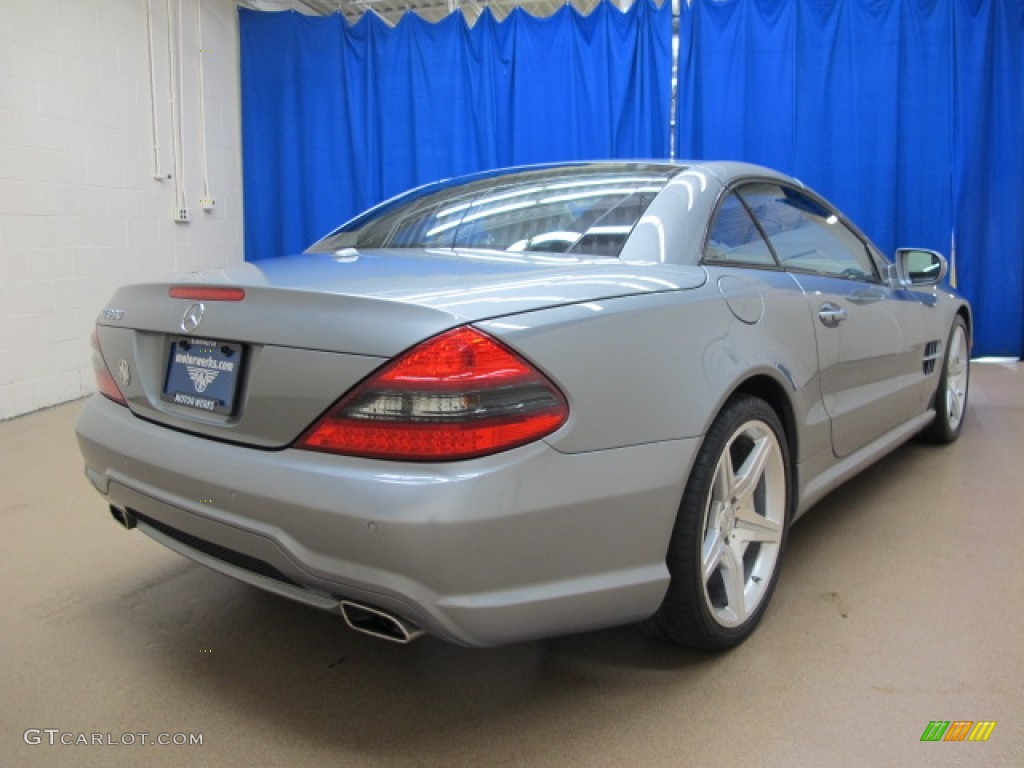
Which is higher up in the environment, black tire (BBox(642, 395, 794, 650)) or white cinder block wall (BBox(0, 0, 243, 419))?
white cinder block wall (BBox(0, 0, 243, 419))

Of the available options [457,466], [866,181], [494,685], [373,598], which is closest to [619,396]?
[457,466]

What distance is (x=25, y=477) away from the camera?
3.14 m

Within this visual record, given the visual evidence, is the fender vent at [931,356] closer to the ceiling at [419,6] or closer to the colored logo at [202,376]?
the colored logo at [202,376]

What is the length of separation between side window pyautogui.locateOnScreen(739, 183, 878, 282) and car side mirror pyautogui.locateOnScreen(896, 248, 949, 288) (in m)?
0.28

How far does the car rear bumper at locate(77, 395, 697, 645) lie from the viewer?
118cm

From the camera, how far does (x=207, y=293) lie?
148 centimetres

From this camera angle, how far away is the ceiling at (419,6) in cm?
642

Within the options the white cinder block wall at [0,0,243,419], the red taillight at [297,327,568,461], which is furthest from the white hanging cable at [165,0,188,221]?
the red taillight at [297,327,568,461]

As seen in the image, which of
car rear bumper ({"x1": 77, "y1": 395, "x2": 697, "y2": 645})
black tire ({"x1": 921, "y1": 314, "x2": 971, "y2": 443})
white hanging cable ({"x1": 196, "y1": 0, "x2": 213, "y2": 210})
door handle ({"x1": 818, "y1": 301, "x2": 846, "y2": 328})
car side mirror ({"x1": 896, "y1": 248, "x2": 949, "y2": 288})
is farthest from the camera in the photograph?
white hanging cable ({"x1": 196, "y1": 0, "x2": 213, "y2": 210})

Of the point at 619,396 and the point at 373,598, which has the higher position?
the point at 619,396

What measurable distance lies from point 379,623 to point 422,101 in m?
5.74

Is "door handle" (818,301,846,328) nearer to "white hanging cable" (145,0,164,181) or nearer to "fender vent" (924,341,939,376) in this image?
"fender vent" (924,341,939,376)

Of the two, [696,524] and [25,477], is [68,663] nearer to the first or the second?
[696,524]

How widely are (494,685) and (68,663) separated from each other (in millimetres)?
982
